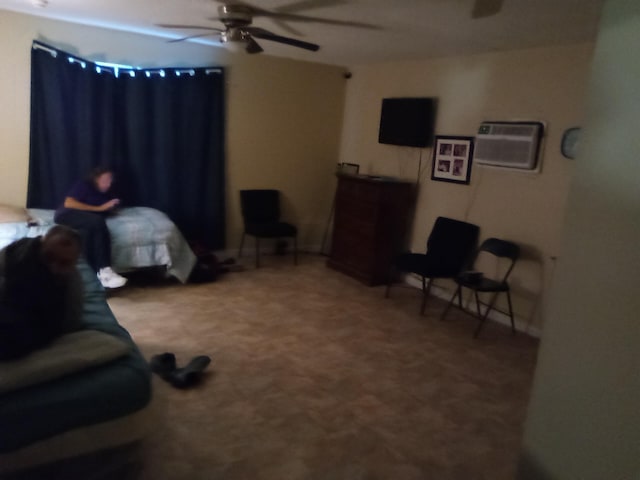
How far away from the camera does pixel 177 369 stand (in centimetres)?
289

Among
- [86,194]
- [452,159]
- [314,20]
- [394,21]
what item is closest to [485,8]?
[394,21]

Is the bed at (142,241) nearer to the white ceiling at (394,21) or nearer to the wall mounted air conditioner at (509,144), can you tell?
the white ceiling at (394,21)

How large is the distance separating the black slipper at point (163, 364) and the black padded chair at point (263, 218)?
2277 millimetres

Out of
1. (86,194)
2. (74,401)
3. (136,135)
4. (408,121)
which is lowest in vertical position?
(74,401)

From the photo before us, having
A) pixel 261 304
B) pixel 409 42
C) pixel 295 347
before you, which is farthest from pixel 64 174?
pixel 409 42

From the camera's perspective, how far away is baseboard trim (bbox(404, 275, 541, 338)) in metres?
4.00

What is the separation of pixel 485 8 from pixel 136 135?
11.1ft

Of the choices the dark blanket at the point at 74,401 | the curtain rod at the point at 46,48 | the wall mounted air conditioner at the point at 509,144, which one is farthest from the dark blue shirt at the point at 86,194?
the wall mounted air conditioner at the point at 509,144

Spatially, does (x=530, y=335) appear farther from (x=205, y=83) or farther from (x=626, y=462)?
(x=205, y=83)

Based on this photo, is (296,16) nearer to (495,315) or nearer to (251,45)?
(251,45)

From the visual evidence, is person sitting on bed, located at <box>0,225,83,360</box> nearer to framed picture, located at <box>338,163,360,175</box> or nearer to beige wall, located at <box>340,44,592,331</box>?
beige wall, located at <box>340,44,592,331</box>

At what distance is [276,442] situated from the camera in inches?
93.4

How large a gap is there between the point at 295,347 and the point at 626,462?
2330 mm

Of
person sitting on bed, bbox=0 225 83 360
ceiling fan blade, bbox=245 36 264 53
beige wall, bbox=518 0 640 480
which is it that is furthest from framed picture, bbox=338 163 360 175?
beige wall, bbox=518 0 640 480
